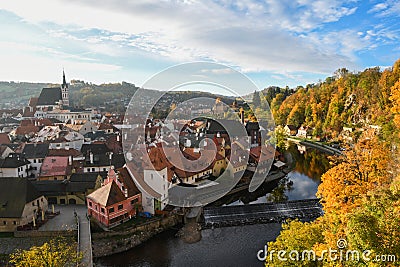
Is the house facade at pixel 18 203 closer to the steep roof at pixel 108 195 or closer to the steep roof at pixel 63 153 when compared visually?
the steep roof at pixel 108 195

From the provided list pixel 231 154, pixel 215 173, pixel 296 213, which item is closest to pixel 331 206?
pixel 296 213

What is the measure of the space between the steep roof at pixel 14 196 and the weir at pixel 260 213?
35.6 feet

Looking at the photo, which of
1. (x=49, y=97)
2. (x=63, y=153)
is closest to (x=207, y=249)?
(x=63, y=153)

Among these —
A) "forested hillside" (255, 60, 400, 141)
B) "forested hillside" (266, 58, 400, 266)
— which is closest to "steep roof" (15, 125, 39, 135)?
"forested hillside" (255, 60, 400, 141)

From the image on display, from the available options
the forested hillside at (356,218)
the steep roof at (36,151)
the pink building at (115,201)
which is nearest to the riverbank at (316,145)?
the forested hillside at (356,218)

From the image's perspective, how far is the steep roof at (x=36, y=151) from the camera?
26.4 meters

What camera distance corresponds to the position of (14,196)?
17.3 meters

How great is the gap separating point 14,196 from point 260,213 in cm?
1551

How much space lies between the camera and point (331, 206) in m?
10.9

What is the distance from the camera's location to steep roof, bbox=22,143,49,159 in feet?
86.6

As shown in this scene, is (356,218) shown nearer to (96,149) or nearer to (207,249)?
(207,249)

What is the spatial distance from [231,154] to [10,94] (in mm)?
128723

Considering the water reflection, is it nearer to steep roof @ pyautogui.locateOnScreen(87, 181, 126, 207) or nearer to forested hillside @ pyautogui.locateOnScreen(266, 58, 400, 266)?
steep roof @ pyautogui.locateOnScreen(87, 181, 126, 207)

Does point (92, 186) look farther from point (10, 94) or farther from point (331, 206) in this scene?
point (10, 94)
